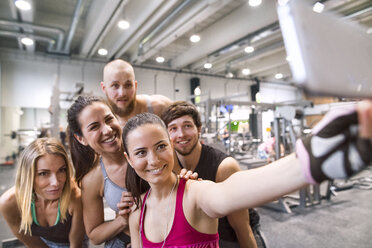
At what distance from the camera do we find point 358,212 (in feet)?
11.4

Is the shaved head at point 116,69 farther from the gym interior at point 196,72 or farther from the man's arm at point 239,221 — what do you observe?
the gym interior at point 196,72

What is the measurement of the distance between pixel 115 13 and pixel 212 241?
511cm

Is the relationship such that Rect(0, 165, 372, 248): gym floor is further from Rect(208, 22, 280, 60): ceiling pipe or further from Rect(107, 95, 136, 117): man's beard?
Rect(208, 22, 280, 60): ceiling pipe

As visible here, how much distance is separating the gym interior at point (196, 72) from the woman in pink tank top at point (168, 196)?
0.47 m

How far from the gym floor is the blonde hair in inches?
82.3

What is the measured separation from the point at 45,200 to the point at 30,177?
0.25 metres

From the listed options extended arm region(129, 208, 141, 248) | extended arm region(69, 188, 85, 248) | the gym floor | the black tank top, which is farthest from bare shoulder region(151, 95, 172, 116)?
the gym floor

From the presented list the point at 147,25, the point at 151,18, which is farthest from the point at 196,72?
the point at 151,18

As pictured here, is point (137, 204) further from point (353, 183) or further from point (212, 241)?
point (353, 183)

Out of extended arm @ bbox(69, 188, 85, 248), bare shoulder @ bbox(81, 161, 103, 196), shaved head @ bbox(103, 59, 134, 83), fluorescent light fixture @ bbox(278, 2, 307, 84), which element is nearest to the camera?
fluorescent light fixture @ bbox(278, 2, 307, 84)

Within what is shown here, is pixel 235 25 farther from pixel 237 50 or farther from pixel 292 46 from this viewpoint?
pixel 292 46

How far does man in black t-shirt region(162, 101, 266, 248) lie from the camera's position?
1.38 metres

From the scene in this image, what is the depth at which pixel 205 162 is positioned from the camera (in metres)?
1.47

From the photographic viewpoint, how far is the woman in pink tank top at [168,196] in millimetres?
734
